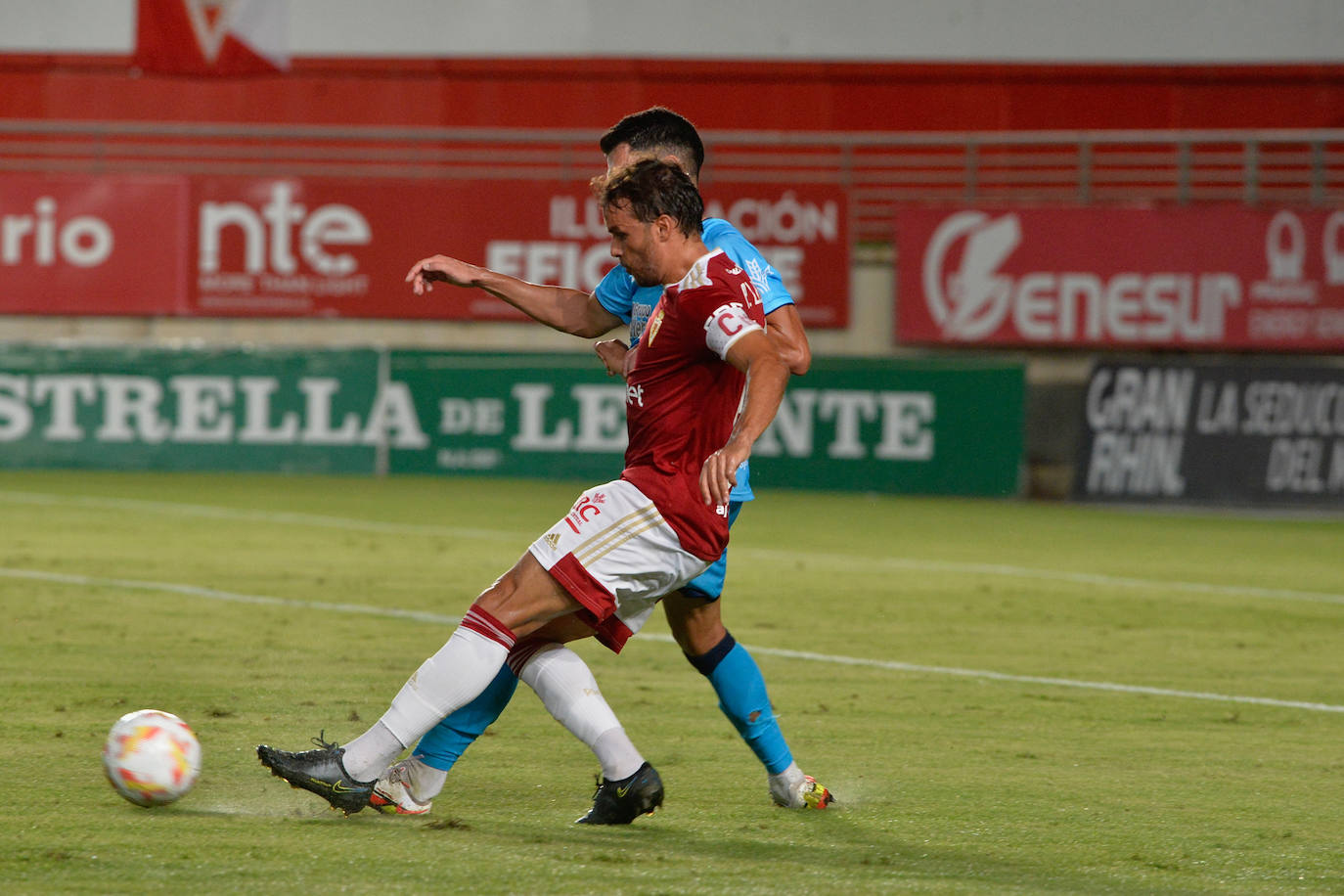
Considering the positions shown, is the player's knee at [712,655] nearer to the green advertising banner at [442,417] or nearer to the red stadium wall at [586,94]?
the green advertising banner at [442,417]

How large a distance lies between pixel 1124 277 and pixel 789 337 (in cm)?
1476

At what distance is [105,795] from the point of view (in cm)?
509

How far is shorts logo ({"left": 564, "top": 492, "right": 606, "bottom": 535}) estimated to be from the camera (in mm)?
4613

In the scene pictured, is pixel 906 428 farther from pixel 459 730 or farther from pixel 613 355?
pixel 459 730

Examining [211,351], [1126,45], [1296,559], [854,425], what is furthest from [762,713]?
[1126,45]

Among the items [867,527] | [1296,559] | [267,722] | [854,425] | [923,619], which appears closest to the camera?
[267,722]

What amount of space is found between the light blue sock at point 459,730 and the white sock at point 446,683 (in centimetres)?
23

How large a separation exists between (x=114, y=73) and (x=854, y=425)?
14.9 meters

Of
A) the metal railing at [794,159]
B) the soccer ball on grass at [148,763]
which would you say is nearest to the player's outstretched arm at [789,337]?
the soccer ball on grass at [148,763]

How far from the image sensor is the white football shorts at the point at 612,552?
15.0 ft

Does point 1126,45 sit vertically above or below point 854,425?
above

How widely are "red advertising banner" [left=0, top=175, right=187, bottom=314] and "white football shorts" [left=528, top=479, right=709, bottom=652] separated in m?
16.4

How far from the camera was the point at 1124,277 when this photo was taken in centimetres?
1875

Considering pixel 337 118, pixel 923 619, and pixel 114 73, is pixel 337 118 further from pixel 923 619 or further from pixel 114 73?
pixel 923 619
